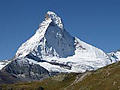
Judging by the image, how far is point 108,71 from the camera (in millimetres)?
163750

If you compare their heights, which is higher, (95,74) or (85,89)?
(95,74)

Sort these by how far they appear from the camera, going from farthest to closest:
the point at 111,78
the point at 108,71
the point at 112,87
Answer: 1. the point at 108,71
2. the point at 111,78
3. the point at 112,87

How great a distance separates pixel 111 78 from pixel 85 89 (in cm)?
1263

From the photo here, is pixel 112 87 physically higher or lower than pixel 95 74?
lower

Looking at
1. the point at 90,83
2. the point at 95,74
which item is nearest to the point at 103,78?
the point at 90,83

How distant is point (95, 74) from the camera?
174 metres

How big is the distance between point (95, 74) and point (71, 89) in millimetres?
15434

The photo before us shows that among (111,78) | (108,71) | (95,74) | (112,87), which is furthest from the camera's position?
(95,74)

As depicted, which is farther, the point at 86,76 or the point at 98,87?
the point at 86,76

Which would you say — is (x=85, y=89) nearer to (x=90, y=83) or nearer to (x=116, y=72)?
(x=90, y=83)

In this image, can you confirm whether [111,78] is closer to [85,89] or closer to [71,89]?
[85,89]

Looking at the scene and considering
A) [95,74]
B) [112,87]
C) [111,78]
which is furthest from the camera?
[95,74]

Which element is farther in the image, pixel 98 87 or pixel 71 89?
pixel 71 89

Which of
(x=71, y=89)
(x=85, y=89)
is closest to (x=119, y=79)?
(x=85, y=89)
